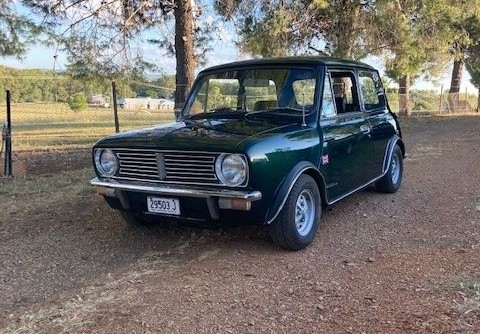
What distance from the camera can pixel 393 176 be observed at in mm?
6930

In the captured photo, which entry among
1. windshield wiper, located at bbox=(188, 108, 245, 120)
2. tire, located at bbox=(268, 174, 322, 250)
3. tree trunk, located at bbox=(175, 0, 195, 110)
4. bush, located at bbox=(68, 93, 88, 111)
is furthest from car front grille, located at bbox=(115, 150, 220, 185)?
bush, located at bbox=(68, 93, 88, 111)

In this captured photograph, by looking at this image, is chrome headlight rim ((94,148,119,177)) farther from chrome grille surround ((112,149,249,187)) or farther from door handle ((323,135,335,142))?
door handle ((323,135,335,142))

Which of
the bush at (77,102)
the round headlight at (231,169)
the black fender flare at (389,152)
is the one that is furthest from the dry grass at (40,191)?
the bush at (77,102)

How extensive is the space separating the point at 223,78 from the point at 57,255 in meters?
2.48

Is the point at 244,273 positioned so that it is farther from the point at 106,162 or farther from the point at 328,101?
the point at 328,101

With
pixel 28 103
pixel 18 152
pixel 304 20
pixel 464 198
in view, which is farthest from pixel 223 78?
pixel 28 103

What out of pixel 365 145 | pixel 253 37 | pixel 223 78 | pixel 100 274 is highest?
pixel 253 37

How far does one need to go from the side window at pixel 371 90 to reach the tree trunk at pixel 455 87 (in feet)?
76.2

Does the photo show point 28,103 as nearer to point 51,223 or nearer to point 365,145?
point 51,223

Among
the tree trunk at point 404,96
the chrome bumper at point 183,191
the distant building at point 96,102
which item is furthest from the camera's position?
the tree trunk at point 404,96

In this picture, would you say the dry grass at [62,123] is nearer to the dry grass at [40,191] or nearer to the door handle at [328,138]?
the dry grass at [40,191]

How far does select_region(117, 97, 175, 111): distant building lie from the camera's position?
14.2m

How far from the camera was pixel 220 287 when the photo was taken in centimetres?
372

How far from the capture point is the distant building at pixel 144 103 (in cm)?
1416
